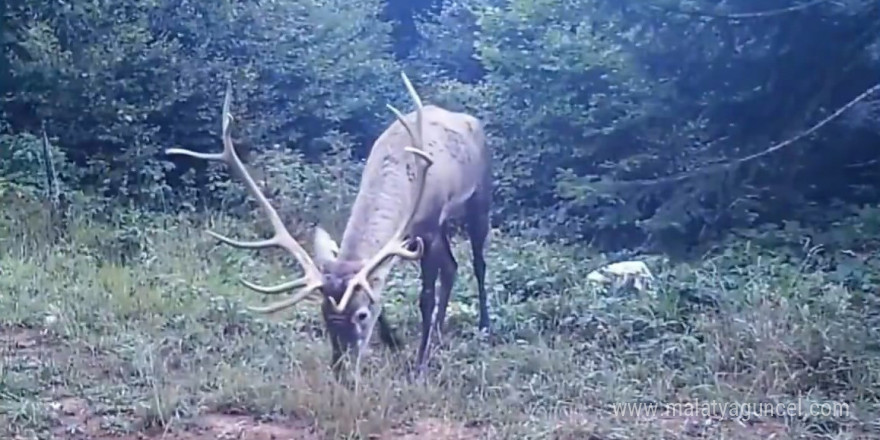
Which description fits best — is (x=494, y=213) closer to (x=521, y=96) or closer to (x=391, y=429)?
(x=521, y=96)

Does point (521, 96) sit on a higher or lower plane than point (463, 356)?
higher

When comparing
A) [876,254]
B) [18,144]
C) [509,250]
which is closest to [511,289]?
[509,250]

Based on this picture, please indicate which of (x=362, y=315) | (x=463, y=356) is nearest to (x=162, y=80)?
(x=463, y=356)

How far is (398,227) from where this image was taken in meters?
6.53

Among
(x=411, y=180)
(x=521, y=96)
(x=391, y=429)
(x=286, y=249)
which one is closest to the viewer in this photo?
(x=391, y=429)

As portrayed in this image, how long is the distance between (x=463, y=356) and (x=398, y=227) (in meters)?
0.77

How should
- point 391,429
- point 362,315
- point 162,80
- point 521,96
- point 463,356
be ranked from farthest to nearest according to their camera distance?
1. point 162,80
2. point 521,96
3. point 463,356
4. point 362,315
5. point 391,429

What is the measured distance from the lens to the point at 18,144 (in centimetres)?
1177

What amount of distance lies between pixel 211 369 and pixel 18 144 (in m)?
6.28

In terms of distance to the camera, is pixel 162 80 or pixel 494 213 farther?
pixel 162 80

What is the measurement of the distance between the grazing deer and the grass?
0.21 metres

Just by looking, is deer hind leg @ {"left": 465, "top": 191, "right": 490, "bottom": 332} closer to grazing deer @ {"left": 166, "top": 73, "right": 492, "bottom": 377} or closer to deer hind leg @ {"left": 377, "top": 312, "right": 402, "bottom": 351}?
grazing deer @ {"left": 166, "top": 73, "right": 492, "bottom": 377}

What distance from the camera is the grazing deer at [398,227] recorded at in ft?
20.0

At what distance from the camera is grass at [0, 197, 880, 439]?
5.44 meters
